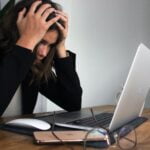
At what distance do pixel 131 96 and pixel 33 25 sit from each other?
1.23 feet

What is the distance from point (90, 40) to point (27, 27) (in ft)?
4.60

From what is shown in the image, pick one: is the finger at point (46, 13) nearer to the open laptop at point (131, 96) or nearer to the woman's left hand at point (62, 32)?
the woman's left hand at point (62, 32)

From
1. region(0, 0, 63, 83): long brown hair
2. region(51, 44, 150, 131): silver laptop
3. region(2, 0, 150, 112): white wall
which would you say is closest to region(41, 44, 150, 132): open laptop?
region(51, 44, 150, 131): silver laptop

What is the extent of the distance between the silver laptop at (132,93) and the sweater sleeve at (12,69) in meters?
0.18

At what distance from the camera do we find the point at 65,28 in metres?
1.33

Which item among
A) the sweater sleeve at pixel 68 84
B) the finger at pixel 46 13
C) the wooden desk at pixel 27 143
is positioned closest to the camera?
the wooden desk at pixel 27 143

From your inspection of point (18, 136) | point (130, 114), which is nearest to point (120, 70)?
point (130, 114)

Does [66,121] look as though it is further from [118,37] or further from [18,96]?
[118,37]

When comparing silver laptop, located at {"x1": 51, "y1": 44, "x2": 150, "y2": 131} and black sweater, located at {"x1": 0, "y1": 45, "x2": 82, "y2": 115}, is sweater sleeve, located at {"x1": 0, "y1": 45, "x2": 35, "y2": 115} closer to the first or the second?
silver laptop, located at {"x1": 51, "y1": 44, "x2": 150, "y2": 131}

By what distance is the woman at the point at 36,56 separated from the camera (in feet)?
3.33

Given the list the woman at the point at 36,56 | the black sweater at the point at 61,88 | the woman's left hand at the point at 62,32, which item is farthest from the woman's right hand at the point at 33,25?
the black sweater at the point at 61,88

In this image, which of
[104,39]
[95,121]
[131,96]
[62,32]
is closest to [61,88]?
[62,32]

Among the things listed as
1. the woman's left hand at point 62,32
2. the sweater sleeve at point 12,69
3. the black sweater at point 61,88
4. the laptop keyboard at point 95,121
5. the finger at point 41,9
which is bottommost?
the laptop keyboard at point 95,121

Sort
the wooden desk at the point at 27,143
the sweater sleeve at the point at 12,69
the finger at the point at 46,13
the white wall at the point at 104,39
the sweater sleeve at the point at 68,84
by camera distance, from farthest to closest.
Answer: the white wall at the point at 104,39
the sweater sleeve at the point at 68,84
the finger at the point at 46,13
the sweater sleeve at the point at 12,69
the wooden desk at the point at 27,143
